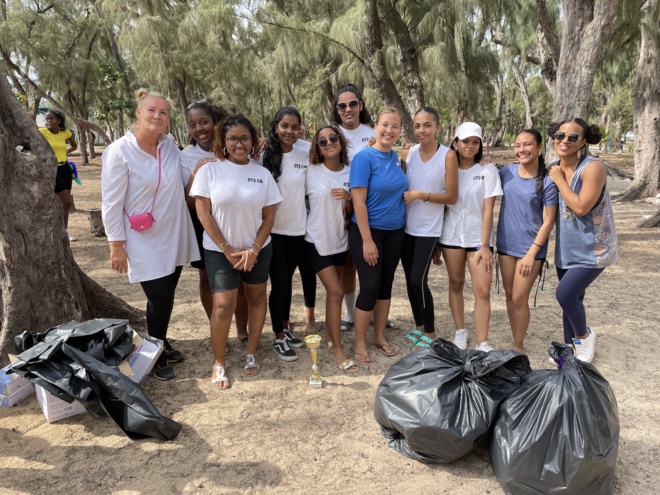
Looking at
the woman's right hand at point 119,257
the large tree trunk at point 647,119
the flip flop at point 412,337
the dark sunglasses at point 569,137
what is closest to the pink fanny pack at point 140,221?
the woman's right hand at point 119,257

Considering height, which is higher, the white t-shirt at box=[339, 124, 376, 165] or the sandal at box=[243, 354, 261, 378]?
the white t-shirt at box=[339, 124, 376, 165]

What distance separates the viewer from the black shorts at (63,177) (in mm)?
6473

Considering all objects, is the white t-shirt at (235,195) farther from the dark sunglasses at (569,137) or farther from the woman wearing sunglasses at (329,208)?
the dark sunglasses at (569,137)

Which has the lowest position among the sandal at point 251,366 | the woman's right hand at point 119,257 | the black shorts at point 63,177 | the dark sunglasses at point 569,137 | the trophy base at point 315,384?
the trophy base at point 315,384

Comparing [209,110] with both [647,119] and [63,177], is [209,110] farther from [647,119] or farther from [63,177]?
[647,119]

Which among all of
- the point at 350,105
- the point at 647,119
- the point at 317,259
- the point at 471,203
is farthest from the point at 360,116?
the point at 647,119

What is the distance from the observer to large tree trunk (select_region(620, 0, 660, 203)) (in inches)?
371

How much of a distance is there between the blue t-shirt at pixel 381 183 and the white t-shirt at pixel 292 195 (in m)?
0.36

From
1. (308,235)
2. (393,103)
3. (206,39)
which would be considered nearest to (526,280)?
(308,235)

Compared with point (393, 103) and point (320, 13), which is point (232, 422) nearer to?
point (393, 103)

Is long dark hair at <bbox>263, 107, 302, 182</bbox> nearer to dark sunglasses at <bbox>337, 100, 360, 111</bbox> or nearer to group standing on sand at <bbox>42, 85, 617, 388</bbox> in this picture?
group standing on sand at <bbox>42, 85, 617, 388</bbox>

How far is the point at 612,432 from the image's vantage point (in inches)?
81.7

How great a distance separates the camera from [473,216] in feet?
10.8

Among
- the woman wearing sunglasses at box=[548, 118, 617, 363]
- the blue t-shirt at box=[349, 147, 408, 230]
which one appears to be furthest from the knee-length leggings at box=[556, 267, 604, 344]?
the blue t-shirt at box=[349, 147, 408, 230]
